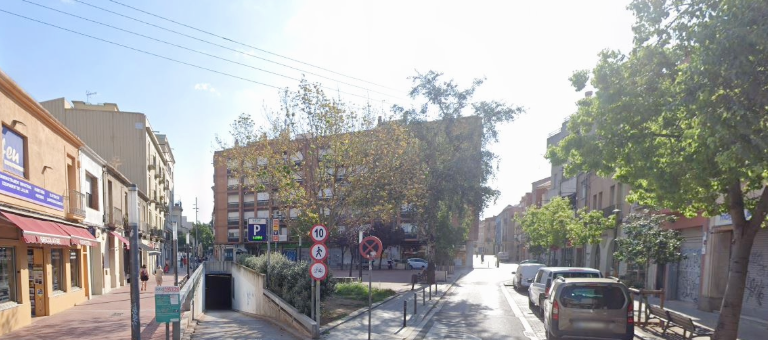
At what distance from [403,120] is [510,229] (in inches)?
2826

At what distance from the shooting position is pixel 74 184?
1688 centimetres

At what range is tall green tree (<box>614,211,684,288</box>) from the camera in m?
14.6

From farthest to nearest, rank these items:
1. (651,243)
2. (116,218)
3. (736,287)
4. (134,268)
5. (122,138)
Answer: (122,138)
(116,218)
(651,243)
(736,287)
(134,268)

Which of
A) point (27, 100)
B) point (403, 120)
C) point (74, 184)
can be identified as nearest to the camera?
point (27, 100)

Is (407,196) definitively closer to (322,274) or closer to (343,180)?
(343,180)

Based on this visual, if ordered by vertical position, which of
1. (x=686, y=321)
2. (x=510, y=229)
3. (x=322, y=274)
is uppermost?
(x=322, y=274)

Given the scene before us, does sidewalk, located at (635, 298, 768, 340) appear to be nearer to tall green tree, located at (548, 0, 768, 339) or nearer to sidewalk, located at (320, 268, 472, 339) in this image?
tall green tree, located at (548, 0, 768, 339)

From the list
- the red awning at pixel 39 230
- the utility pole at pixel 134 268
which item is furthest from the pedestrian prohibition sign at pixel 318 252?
the red awning at pixel 39 230

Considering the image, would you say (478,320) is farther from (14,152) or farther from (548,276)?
(14,152)

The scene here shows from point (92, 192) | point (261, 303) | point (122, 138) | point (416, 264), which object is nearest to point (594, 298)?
point (261, 303)

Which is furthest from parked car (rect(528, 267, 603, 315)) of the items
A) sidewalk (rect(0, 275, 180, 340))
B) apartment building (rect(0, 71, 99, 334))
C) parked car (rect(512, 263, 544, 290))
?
apartment building (rect(0, 71, 99, 334))

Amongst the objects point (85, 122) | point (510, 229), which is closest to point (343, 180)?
point (85, 122)

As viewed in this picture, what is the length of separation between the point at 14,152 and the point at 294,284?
7.94 meters

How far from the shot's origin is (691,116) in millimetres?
7652
